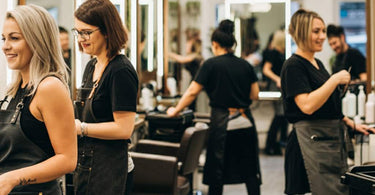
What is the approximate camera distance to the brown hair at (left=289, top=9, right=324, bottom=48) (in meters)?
2.80

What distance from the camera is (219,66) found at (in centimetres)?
388

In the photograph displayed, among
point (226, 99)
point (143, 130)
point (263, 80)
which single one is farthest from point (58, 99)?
point (263, 80)

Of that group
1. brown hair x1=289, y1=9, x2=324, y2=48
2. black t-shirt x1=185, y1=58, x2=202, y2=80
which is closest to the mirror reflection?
black t-shirt x1=185, y1=58, x2=202, y2=80

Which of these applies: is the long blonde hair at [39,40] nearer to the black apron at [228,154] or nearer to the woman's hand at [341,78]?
the woman's hand at [341,78]

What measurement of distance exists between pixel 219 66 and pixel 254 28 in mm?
4229

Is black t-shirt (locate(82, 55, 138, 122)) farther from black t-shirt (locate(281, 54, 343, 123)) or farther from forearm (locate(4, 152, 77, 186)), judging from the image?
black t-shirt (locate(281, 54, 343, 123))

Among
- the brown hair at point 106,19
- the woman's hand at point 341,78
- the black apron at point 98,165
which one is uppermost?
the brown hair at point 106,19

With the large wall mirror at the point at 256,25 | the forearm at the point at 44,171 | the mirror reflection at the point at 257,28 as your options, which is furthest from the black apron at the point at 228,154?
the large wall mirror at the point at 256,25

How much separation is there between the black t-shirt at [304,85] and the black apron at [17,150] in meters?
1.46

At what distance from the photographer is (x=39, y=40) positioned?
1.67 m

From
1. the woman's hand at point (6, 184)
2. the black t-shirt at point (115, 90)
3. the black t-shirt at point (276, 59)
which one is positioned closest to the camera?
the woman's hand at point (6, 184)

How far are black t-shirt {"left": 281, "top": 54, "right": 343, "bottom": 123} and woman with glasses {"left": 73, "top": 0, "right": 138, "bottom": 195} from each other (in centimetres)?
94

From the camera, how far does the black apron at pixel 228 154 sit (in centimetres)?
388

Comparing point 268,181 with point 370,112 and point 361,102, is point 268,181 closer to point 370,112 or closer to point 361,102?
point 361,102
